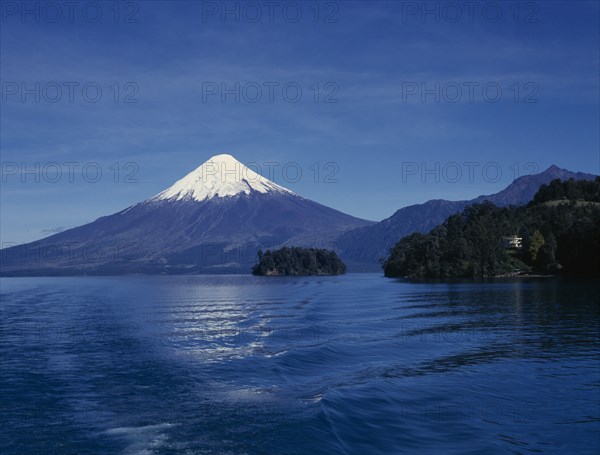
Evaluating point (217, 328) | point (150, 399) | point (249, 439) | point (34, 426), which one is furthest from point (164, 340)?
point (249, 439)

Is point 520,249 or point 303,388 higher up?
point 520,249

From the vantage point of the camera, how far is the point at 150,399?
24.9 m

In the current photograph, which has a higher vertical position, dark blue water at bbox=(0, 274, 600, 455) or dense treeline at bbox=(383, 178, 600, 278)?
dense treeline at bbox=(383, 178, 600, 278)

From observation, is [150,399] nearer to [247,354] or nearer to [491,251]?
[247,354]

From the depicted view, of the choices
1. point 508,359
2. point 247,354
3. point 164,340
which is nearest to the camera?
point 508,359

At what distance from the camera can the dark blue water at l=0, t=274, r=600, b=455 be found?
65.4ft

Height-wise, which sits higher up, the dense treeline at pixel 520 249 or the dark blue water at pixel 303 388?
the dense treeline at pixel 520 249

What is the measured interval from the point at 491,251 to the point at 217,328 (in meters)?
134

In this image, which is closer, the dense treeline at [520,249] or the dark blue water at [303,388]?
the dark blue water at [303,388]

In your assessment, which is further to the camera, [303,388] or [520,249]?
[520,249]

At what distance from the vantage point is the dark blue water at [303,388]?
1994 cm

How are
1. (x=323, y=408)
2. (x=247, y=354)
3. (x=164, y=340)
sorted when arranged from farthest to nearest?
(x=164, y=340)
(x=247, y=354)
(x=323, y=408)

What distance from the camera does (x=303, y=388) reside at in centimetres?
2730

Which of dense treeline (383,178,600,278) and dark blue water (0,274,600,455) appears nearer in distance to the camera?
dark blue water (0,274,600,455)
